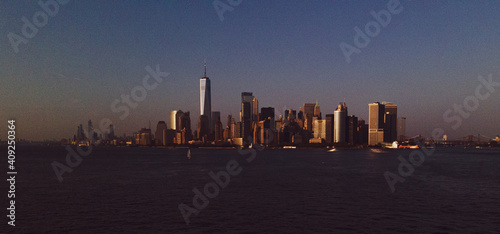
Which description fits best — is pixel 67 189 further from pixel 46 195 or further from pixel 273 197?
pixel 273 197

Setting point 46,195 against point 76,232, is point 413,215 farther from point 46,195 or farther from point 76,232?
point 46,195

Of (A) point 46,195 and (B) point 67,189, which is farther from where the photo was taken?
(B) point 67,189

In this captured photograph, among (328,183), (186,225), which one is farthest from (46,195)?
(328,183)

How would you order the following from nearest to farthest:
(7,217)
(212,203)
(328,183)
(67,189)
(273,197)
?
1. (7,217)
2. (212,203)
3. (273,197)
4. (67,189)
5. (328,183)

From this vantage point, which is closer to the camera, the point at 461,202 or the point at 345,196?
the point at 461,202

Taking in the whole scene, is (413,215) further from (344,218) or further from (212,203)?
(212,203)

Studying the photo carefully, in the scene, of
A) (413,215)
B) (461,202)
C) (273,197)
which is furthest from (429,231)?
(273,197)

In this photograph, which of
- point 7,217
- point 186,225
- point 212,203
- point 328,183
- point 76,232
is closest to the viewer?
point 76,232

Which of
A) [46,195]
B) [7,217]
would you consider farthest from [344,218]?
[46,195]

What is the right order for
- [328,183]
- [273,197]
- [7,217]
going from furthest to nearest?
[328,183], [273,197], [7,217]
